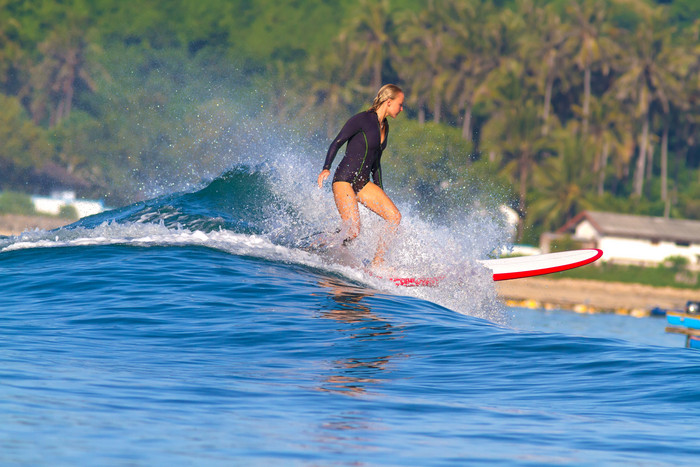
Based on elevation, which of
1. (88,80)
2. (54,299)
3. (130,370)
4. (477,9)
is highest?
(477,9)

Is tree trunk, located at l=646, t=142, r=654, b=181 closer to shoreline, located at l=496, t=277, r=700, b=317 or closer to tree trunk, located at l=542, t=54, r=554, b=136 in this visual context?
tree trunk, located at l=542, t=54, r=554, b=136

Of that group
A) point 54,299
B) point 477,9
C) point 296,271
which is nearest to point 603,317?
point 296,271

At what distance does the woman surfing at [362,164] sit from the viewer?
919 centimetres

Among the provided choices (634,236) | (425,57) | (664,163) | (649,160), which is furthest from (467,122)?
(664,163)

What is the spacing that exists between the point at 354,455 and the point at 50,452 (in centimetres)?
140

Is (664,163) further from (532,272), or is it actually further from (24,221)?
(532,272)

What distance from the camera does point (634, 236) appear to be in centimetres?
5784

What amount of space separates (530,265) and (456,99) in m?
56.9

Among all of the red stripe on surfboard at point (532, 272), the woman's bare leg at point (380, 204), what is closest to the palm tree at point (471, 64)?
the red stripe on surfboard at point (532, 272)

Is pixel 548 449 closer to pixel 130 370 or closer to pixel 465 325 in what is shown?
pixel 130 370

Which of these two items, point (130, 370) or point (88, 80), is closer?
point (130, 370)

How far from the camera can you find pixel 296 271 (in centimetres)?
945

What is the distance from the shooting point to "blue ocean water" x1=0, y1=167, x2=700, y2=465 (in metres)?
4.49

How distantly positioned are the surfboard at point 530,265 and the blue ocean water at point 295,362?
0.15 meters
